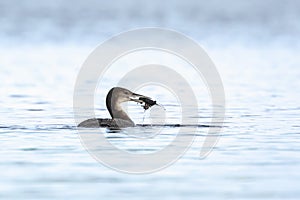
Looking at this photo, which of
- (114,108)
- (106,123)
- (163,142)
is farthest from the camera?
(114,108)

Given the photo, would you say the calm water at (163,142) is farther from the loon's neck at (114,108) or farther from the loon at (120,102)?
the loon's neck at (114,108)

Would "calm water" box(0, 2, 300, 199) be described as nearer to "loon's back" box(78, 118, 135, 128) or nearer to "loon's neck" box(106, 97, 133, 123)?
"loon's back" box(78, 118, 135, 128)

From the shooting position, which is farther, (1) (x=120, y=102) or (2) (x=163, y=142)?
(1) (x=120, y=102)

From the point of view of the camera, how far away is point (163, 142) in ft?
53.2

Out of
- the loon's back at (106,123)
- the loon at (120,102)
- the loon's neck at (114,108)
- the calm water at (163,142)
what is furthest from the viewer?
the loon's neck at (114,108)

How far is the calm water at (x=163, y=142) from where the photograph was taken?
12.8 metres

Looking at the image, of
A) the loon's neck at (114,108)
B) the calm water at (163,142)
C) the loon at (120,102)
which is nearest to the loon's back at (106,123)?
the loon at (120,102)

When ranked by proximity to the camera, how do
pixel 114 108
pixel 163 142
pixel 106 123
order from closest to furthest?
pixel 163 142 → pixel 106 123 → pixel 114 108

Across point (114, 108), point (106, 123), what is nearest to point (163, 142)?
point (106, 123)

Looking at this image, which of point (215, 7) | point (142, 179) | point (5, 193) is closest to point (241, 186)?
point (142, 179)

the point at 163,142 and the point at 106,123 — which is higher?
the point at 106,123

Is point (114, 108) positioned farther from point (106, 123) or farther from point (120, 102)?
point (106, 123)

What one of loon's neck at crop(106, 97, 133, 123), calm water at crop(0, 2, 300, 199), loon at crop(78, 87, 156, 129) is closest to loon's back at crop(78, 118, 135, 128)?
loon at crop(78, 87, 156, 129)

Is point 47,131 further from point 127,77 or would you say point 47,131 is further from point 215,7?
point 215,7
